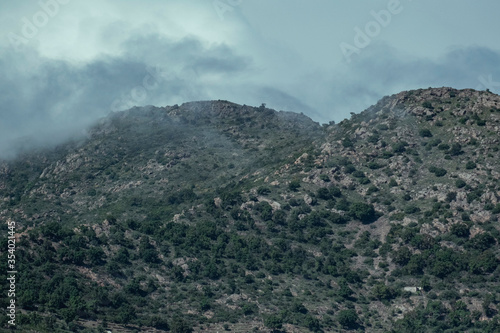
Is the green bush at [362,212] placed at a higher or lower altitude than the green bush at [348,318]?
higher

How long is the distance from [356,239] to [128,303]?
48035 mm

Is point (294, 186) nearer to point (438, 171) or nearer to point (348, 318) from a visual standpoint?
point (438, 171)

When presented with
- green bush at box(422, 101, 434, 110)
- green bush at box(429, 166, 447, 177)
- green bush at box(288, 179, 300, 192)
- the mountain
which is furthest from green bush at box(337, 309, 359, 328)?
green bush at box(422, 101, 434, 110)

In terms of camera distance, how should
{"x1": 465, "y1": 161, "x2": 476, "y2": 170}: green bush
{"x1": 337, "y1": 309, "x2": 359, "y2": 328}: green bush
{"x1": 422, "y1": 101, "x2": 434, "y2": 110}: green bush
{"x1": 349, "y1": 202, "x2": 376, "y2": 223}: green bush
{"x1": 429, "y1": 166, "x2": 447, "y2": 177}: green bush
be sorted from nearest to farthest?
{"x1": 337, "y1": 309, "x2": 359, "y2": 328}: green bush < {"x1": 349, "y1": 202, "x2": 376, "y2": 223}: green bush < {"x1": 465, "y1": 161, "x2": 476, "y2": 170}: green bush < {"x1": 429, "y1": 166, "x2": 447, "y2": 177}: green bush < {"x1": 422, "y1": 101, "x2": 434, "y2": 110}: green bush

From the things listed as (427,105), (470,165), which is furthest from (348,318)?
(427,105)

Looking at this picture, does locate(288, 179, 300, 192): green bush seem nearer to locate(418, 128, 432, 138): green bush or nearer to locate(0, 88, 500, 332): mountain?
locate(0, 88, 500, 332): mountain

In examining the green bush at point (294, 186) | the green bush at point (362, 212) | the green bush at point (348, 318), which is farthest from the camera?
the green bush at point (294, 186)

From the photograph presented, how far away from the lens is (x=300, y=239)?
146000 millimetres

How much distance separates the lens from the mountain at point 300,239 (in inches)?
4722

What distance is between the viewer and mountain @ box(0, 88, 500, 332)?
120 m

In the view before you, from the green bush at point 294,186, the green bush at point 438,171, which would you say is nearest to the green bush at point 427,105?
the green bush at point 438,171

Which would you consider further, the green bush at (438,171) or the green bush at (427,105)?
the green bush at (427,105)

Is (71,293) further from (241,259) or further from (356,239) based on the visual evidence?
(356,239)

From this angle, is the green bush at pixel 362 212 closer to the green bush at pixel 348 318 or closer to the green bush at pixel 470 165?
the green bush at pixel 470 165
